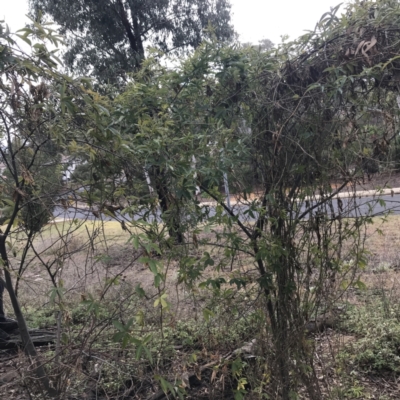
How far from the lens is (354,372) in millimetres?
3465

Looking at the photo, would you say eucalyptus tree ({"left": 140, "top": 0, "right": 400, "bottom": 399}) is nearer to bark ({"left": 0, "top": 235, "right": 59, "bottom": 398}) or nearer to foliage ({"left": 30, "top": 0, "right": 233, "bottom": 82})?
bark ({"left": 0, "top": 235, "right": 59, "bottom": 398})

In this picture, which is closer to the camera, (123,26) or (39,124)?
(39,124)

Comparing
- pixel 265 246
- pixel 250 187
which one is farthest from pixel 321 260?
pixel 250 187

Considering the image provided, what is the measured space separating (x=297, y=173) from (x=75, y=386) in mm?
2178

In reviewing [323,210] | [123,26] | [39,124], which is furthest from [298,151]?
[123,26]

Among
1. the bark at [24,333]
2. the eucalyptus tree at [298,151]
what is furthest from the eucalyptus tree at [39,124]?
the eucalyptus tree at [298,151]

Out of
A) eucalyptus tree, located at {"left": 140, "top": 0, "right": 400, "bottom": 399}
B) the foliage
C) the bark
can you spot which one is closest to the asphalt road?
eucalyptus tree, located at {"left": 140, "top": 0, "right": 400, "bottom": 399}

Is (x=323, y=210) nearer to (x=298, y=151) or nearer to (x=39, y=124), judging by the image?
(x=298, y=151)

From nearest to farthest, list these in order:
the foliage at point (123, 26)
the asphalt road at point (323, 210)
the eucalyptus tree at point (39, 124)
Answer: the eucalyptus tree at point (39, 124) → the asphalt road at point (323, 210) → the foliage at point (123, 26)

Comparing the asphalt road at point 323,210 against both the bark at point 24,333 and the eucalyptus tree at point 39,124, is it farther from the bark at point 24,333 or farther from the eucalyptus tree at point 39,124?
the bark at point 24,333

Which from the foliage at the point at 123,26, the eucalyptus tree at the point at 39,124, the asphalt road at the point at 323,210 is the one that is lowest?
the asphalt road at the point at 323,210

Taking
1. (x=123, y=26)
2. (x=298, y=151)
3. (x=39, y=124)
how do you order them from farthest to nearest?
1. (x=123, y=26)
2. (x=298, y=151)
3. (x=39, y=124)

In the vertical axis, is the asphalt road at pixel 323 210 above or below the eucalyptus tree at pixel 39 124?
below

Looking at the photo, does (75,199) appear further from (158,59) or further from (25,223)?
(158,59)
